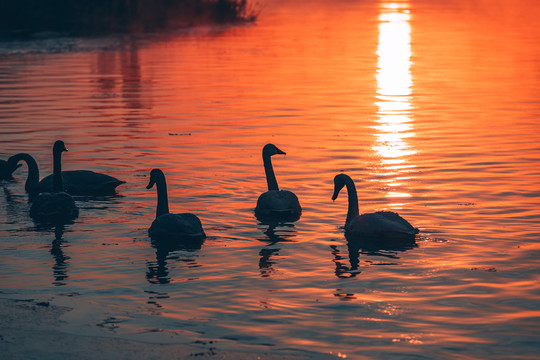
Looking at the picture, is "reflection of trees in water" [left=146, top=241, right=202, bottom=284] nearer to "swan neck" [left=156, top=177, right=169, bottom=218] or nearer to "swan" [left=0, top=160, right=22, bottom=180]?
"swan neck" [left=156, top=177, right=169, bottom=218]

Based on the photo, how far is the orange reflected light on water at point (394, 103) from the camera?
18031 millimetres

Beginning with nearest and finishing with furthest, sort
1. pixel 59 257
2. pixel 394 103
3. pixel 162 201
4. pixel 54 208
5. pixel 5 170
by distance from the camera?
pixel 59 257 < pixel 162 201 < pixel 54 208 < pixel 5 170 < pixel 394 103

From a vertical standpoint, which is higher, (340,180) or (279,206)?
(340,180)

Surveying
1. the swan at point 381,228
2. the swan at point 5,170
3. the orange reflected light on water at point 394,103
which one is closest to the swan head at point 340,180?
the swan at point 381,228

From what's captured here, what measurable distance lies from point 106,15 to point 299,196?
117 feet

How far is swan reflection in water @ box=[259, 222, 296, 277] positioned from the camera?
11094 mm

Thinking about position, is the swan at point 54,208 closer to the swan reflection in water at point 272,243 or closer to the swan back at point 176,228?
the swan back at point 176,228

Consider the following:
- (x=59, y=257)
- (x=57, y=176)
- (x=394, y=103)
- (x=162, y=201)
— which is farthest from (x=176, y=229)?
(x=394, y=103)

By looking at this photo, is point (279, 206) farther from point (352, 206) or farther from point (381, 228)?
point (381, 228)

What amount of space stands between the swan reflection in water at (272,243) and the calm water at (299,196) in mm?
39

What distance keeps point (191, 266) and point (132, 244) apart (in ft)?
4.65

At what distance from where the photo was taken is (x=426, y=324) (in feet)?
29.6

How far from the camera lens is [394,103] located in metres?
27.1

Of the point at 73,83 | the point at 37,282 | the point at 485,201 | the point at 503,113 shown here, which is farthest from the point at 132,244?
the point at 73,83
